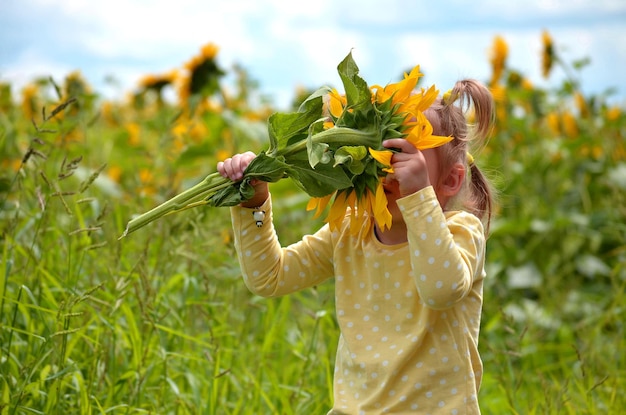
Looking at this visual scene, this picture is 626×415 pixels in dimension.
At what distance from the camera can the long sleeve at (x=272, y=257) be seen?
184cm

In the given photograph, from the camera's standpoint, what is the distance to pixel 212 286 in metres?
2.67

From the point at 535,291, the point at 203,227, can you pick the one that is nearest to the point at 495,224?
the point at 535,291

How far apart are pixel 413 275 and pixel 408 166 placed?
224mm

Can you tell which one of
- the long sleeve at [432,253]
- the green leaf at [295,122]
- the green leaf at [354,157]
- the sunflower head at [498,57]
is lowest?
the sunflower head at [498,57]

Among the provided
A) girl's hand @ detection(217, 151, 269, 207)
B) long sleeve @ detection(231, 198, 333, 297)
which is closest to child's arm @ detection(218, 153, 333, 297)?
long sleeve @ detection(231, 198, 333, 297)

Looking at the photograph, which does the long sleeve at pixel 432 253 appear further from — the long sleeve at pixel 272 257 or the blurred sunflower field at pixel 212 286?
the blurred sunflower field at pixel 212 286

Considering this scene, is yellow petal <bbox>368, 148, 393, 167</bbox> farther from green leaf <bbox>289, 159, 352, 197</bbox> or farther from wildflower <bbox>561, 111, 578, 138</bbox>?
wildflower <bbox>561, 111, 578, 138</bbox>

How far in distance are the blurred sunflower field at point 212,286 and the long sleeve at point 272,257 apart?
9.0 inches

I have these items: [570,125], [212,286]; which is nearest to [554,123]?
[570,125]

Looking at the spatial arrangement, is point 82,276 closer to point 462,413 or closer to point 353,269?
point 353,269

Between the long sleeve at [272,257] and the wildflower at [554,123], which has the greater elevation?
the long sleeve at [272,257]

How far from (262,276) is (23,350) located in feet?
2.11

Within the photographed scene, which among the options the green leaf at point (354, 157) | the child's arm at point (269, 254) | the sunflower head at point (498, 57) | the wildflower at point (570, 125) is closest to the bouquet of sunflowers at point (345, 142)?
the green leaf at point (354, 157)

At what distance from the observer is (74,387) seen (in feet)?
6.74
